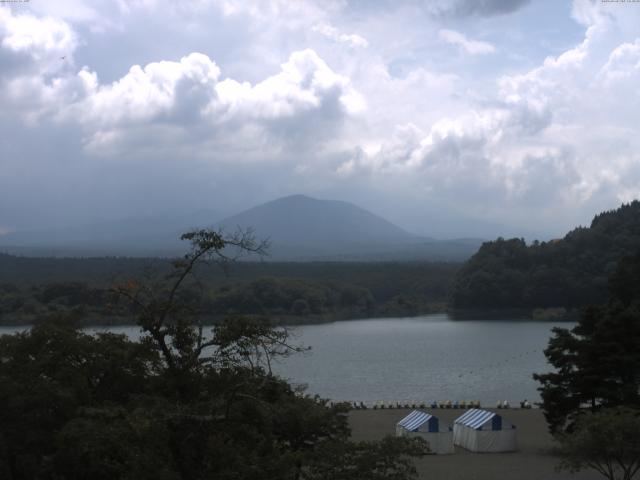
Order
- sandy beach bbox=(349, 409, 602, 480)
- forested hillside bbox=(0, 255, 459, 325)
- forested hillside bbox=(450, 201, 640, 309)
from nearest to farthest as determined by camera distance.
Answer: sandy beach bbox=(349, 409, 602, 480), forested hillside bbox=(0, 255, 459, 325), forested hillside bbox=(450, 201, 640, 309)

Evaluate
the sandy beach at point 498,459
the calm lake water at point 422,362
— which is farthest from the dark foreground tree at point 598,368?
the calm lake water at point 422,362

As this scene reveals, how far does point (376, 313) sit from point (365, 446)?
5921 centimetres

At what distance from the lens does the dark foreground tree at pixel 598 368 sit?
1535 centimetres

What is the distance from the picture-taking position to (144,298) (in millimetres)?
6215

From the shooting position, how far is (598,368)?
15.5 metres

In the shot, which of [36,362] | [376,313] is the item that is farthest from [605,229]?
[36,362]

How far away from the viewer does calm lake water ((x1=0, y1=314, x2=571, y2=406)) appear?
89.6ft

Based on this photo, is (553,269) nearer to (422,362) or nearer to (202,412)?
(422,362)

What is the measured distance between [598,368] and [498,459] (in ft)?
8.28

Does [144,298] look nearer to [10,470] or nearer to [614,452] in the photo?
[10,470]

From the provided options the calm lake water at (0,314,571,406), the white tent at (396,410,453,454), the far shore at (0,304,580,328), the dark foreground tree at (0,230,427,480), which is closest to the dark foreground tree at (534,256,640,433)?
the white tent at (396,410,453,454)

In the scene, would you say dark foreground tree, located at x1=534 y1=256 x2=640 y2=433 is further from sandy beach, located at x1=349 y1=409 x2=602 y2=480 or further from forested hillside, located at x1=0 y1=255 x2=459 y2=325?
forested hillside, located at x1=0 y1=255 x2=459 y2=325

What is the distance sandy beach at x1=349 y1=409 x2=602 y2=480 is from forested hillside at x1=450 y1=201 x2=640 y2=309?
3964cm

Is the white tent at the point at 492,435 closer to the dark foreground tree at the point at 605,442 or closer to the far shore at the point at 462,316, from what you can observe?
the dark foreground tree at the point at 605,442
